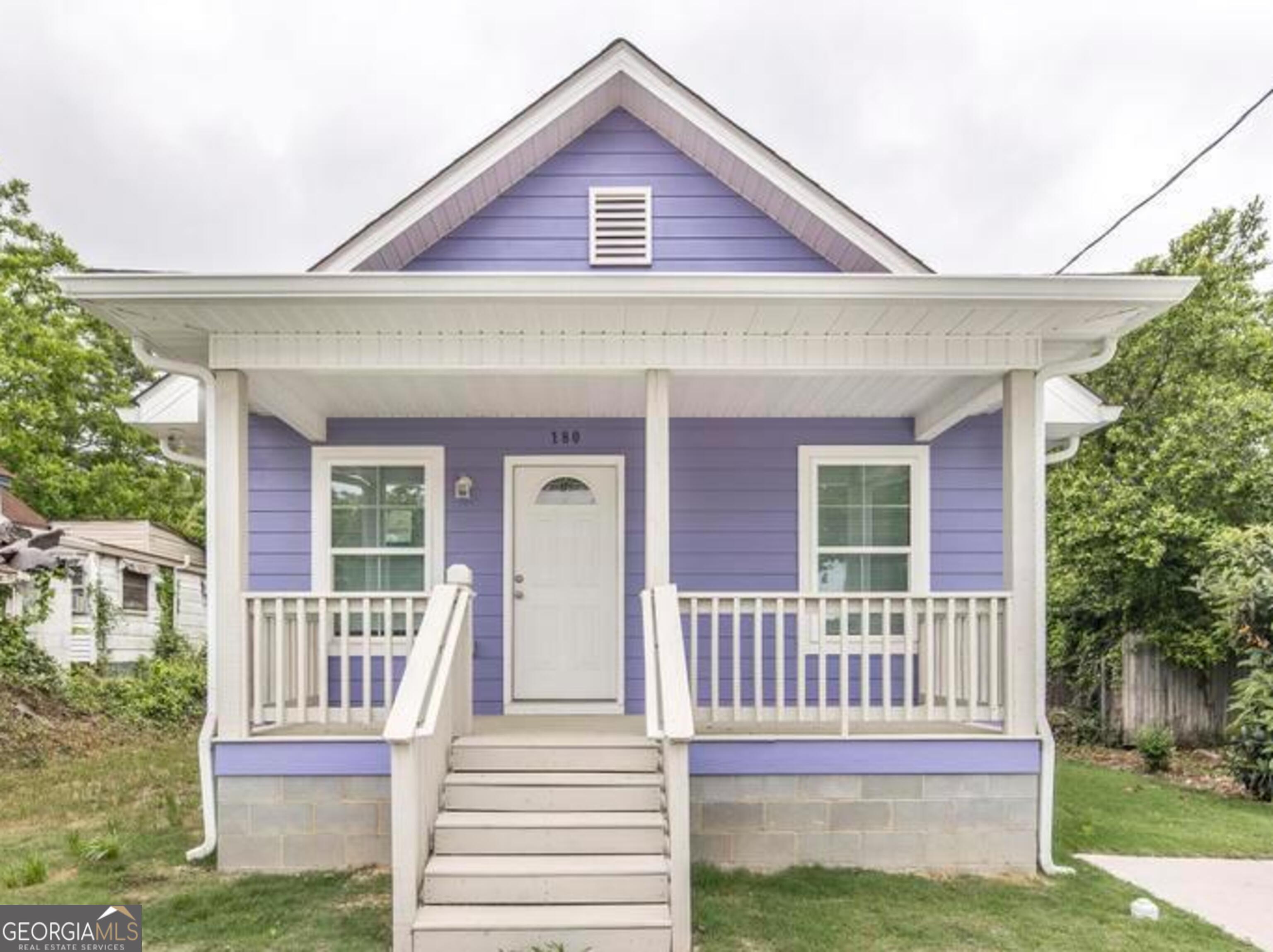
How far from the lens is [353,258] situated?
6.55 meters

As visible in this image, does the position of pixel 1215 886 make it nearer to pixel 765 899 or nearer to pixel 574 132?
pixel 765 899

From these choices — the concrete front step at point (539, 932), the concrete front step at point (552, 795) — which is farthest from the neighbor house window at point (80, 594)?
the concrete front step at point (539, 932)

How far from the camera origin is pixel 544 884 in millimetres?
4234

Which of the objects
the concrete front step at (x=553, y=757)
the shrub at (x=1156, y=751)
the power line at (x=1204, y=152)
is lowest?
the shrub at (x=1156, y=751)

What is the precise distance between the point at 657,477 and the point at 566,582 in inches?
88.6

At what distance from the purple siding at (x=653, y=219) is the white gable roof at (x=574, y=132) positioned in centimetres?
12

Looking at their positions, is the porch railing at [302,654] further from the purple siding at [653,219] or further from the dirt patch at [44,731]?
the dirt patch at [44,731]

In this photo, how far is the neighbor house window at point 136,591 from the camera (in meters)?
14.3

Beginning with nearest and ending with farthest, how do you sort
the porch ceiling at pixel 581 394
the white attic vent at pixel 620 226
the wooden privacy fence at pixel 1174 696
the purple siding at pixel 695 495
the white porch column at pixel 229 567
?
the white porch column at pixel 229 567 → the porch ceiling at pixel 581 394 → the white attic vent at pixel 620 226 → the purple siding at pixel 695 495 → the wooden privacy fence at pixel 1174 696

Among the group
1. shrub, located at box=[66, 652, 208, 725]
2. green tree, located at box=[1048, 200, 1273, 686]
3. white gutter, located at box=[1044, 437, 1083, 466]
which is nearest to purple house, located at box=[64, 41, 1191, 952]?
white gutter, located at box=[1044, 437, 1083, 466]

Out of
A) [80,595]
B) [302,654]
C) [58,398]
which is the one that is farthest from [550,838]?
[58,398]

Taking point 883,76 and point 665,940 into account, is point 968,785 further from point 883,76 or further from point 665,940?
point 883,76

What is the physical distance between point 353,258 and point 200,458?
2.57 meters

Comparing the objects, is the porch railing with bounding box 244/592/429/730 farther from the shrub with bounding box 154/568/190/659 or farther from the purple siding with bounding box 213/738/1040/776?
the shrub with bounding box 154/568/190/659
